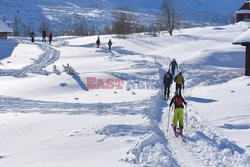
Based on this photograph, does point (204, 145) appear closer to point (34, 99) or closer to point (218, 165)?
point (218, 165)

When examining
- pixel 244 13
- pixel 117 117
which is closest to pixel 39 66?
pixel 117 117

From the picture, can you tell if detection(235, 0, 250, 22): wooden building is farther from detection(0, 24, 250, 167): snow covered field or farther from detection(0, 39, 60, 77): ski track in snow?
detection(0, 24, 250, 167): snow covered field

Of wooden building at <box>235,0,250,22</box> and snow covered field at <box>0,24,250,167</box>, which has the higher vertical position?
wooden building at <box>235,0,250,22</box>

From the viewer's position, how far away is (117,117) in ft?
52.8

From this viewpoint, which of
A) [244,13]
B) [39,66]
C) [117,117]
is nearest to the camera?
[117,117]

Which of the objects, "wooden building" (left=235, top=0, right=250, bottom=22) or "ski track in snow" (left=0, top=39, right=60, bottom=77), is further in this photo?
"wooden building" (left=235, top=0, right=250, bottom=22)

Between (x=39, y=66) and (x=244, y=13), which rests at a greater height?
(x=244, y=13)

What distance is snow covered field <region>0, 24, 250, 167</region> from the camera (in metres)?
11.2

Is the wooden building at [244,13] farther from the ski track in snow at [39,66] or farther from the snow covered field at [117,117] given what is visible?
the snow covered field at [117,117]

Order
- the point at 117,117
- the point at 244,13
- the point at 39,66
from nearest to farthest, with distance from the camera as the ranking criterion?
1. the point at 117,117
2. the point at 39,66
3. the point at 244,13

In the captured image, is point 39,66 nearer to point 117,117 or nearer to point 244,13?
point 117,117

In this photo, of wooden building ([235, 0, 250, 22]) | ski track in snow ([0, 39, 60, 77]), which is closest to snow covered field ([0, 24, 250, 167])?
ski track in snow ([0, 39, 60, 77])

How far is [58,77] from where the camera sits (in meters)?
25.4

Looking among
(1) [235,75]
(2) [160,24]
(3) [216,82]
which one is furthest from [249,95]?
(2) [160,24]
